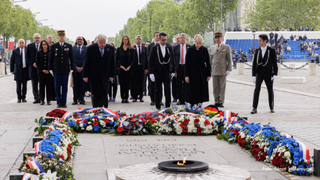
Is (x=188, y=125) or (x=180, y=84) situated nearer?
(x=188, y=125)

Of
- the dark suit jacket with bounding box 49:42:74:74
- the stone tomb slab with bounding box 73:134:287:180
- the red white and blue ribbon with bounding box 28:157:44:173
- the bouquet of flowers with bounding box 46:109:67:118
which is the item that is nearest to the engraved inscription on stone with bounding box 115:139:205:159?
the stone tomb slab with bounding box 73:134:287:180

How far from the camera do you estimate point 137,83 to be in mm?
14211

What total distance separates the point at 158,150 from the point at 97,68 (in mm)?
4114

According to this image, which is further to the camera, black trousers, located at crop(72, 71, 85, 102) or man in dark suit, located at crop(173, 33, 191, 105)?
black trousers, located at crop(72, 71, 85, 102)

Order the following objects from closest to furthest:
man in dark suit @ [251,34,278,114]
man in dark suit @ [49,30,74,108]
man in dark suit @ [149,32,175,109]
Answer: man in dark suit @ [251,34,278,114] → man in dark suit @ [149,32,175,109] → man in dark suit @ [49,30,74,108]

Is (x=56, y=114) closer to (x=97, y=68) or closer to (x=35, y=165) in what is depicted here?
(x=97, y=68)

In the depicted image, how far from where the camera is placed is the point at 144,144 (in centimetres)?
674

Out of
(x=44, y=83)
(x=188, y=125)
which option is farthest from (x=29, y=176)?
(x=44, y=83)

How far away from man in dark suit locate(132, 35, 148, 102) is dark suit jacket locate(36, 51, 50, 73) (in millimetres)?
2693

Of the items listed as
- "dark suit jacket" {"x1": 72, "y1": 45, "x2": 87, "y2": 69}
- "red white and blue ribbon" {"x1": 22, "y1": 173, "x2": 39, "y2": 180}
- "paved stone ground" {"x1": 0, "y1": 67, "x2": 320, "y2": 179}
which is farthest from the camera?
"dark suit jacket" {"x1": 72, "y1": 45, "x2": 87, "y2": 69}

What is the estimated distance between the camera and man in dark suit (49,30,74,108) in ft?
40.7

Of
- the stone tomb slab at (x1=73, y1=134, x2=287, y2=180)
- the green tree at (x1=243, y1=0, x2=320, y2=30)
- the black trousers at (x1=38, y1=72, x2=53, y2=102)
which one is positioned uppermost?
the green tree at (x1=243, y1=0, x2=320, y2=30)

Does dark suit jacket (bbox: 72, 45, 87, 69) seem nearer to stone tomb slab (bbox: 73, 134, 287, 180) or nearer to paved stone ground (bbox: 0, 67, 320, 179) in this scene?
paved stone ground (bbox: 0, 67, 320, 179)

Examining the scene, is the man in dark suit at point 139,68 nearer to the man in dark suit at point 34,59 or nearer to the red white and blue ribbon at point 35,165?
the man in dark suit at point 34,59
